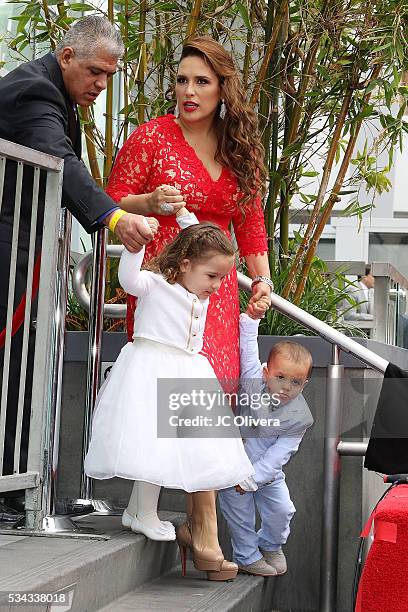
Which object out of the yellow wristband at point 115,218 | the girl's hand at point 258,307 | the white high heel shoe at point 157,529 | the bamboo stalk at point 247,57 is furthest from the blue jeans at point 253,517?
the bamboo stalk at point 247,57

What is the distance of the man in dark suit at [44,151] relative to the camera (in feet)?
10.5

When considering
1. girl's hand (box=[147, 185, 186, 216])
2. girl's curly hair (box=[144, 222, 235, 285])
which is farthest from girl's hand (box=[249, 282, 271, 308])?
girl's hand (box=[147, 185, 186, 216])

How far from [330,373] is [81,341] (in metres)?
0.90

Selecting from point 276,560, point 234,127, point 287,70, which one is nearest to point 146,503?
point 276,560

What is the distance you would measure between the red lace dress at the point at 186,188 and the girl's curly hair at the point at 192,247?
0.21 m

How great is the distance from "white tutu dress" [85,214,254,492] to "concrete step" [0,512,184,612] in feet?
0.71

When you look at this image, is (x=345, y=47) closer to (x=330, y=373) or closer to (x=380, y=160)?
(x=330, y=373)

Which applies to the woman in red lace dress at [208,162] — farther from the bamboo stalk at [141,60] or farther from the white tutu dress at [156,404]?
the bamboo stalk at [141,60]

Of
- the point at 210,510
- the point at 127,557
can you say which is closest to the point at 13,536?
the point at 127,557

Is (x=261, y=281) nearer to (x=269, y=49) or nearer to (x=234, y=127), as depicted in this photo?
(x=234, y=127)

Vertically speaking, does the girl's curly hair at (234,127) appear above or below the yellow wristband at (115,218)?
above

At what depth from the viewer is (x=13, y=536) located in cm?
312

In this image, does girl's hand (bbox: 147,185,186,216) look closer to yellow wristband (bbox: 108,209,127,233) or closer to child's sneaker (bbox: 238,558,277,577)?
yellow wristband (bbox: 108,209,127,233)

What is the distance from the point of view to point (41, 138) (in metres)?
3.23
